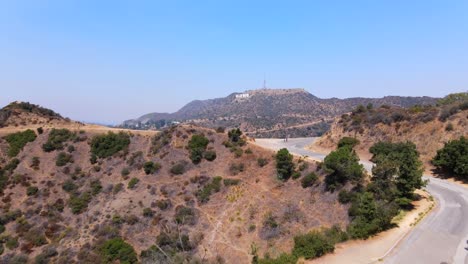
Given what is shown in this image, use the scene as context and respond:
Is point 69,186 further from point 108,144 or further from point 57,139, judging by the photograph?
point 57,139

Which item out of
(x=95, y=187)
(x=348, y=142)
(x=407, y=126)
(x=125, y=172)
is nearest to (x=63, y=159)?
(x=95, y=187)

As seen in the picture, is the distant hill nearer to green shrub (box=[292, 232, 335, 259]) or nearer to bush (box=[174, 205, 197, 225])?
bush (box=[174, 205, 197, 225])

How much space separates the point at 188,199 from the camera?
36594 millimetres

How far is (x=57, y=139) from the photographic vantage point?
50.2 m

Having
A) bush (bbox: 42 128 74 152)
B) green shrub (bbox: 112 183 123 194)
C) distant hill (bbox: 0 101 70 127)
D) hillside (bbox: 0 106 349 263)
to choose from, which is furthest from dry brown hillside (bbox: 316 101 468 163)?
distant hill (bbox: 0 101 70 127)

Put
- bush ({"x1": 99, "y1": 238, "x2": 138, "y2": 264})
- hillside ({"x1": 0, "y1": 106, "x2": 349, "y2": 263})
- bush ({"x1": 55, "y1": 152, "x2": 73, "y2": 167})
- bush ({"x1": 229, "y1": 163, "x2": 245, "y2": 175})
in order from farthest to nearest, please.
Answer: bush ({"x1": 55, "y1": 152, "x2": 73, "y2": 167})
bush ({"x1": 229, "y1": 163, "x2": 245, "y2": 175})
hillside ({"x1": 0, "y1": 106, "x2": 349, "y2": 263})
bush ({"x1": 99, "y1": 238, "x2": 138, "y2": 264})

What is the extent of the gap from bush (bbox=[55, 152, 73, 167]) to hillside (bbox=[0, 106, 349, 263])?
149 millimetres

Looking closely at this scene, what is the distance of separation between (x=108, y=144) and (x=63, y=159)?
6.23 metres

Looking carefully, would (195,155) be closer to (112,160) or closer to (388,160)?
(112,160)

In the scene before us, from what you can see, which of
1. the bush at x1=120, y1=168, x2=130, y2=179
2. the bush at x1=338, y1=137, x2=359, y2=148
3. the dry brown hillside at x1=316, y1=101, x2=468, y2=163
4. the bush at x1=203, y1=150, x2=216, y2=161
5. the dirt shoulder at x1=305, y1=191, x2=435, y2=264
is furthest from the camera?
the bush at x1=338, y1=137, x2=359, y2=148

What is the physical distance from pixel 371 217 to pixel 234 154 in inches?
899

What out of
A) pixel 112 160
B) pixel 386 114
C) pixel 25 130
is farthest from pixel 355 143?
pixel 25 130

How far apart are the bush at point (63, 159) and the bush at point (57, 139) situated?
A: 225 centimetres

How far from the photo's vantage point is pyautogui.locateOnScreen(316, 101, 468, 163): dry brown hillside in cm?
4094
